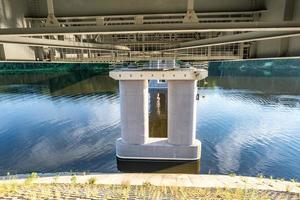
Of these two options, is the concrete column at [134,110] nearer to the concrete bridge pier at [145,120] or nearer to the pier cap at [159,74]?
the concrete bridge pier at [145,120]

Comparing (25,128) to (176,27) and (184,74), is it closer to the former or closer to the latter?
(184,74)

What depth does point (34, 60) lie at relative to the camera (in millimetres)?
10922

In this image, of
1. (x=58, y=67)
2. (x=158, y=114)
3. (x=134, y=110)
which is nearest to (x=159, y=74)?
(x=134, y=110)

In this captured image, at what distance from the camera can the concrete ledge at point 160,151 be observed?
16.5 metres

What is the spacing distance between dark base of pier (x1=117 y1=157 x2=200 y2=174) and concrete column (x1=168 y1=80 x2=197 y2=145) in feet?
5.00

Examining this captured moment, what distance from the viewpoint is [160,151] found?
16.6m

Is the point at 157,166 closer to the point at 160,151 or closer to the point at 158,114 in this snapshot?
the point at 160,151

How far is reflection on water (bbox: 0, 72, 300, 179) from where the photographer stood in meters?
16.8

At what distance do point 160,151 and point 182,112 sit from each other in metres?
3.32

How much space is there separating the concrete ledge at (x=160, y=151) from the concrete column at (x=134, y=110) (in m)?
0.44

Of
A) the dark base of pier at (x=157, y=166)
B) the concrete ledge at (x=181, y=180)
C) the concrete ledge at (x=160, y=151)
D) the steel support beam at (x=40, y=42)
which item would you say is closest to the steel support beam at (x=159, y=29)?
the steel support beam at (x=40, y=42)

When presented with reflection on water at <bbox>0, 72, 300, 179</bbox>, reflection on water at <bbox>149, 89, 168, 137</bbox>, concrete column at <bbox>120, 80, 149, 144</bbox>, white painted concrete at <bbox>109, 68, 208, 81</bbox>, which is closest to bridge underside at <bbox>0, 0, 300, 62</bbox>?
white painted concrete at <bbox>109, 68, 208, 81</bbox>

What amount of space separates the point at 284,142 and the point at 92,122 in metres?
19.8

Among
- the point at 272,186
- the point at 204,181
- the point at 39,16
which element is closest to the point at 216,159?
the point at 204,181
